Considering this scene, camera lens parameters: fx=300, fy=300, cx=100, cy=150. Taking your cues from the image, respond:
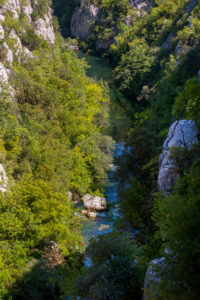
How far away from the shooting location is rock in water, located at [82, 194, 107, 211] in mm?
34625

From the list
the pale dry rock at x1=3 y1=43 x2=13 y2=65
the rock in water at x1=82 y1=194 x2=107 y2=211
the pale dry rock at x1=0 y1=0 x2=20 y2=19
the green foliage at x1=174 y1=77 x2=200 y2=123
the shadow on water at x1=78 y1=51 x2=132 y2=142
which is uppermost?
the pale dry rock at x1=0 y1=0 x2=20 y2=19

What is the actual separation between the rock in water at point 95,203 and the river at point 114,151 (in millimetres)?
853

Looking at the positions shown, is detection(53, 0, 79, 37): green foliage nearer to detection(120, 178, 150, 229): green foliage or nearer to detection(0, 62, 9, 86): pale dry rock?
detection(0, 62, 9, 86): pale dry rock

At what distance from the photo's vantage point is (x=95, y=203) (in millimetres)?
34875

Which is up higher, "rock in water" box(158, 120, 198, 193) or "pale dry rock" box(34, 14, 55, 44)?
"pale dry rock" box(34, 14, 55, 44)

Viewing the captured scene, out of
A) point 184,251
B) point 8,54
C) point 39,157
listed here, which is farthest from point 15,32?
point 184,251

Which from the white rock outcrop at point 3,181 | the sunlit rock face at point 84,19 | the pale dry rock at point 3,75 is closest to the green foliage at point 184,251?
the white rock outcrop at point 3,181

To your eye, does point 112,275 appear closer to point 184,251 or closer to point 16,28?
point 184,251

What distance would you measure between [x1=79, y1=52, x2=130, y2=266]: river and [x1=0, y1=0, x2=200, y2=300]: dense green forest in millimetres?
1892

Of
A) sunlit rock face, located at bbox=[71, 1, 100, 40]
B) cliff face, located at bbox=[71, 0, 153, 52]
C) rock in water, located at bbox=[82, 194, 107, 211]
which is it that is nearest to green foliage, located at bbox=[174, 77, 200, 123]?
rock in water, located at bbox=[82, 194, 107, 211]

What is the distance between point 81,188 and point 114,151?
43.2ft

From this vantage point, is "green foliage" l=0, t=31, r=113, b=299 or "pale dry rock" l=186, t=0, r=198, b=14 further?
"pale dry rock" l=186, t=0, r=198, b=14

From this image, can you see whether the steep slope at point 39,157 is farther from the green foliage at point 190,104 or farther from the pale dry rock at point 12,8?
the green foliage at point 190,104

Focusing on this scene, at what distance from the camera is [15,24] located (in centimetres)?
4891
